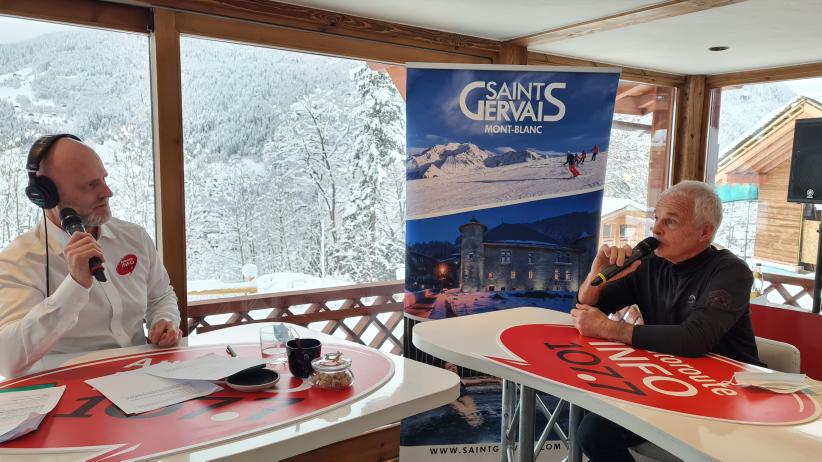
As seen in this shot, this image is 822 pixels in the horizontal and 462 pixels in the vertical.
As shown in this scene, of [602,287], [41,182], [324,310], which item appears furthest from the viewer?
[324,310]

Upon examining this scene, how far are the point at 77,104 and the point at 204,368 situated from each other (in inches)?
66.8

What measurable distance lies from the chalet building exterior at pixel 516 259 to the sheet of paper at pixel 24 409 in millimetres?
1888

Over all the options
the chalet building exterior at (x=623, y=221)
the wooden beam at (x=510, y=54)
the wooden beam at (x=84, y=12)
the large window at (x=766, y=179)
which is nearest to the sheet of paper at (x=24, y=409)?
the wooden beam at (x=84, y=12)

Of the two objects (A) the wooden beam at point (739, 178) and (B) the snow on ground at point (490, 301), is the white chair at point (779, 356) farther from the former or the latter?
(A) the wooden beam at point (739, 178)

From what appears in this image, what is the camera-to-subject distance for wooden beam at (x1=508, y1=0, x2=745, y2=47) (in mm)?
2727

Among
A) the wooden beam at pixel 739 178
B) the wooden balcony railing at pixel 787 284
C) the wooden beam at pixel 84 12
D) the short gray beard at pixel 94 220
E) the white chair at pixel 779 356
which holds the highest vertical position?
the wooden beam at pixel 84 12

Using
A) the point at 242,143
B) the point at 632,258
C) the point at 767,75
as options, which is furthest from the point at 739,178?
the point at 242,143

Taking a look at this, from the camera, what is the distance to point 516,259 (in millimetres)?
2873

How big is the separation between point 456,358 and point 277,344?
503 millimetres

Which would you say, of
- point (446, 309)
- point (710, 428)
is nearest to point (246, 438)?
point (710, 428)

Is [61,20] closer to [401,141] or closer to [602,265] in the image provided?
[401,141]

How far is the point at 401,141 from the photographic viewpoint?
3.43 m

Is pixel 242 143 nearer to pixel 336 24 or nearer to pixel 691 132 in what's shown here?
pixel 336 24

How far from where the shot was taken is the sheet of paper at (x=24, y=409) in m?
1.08
